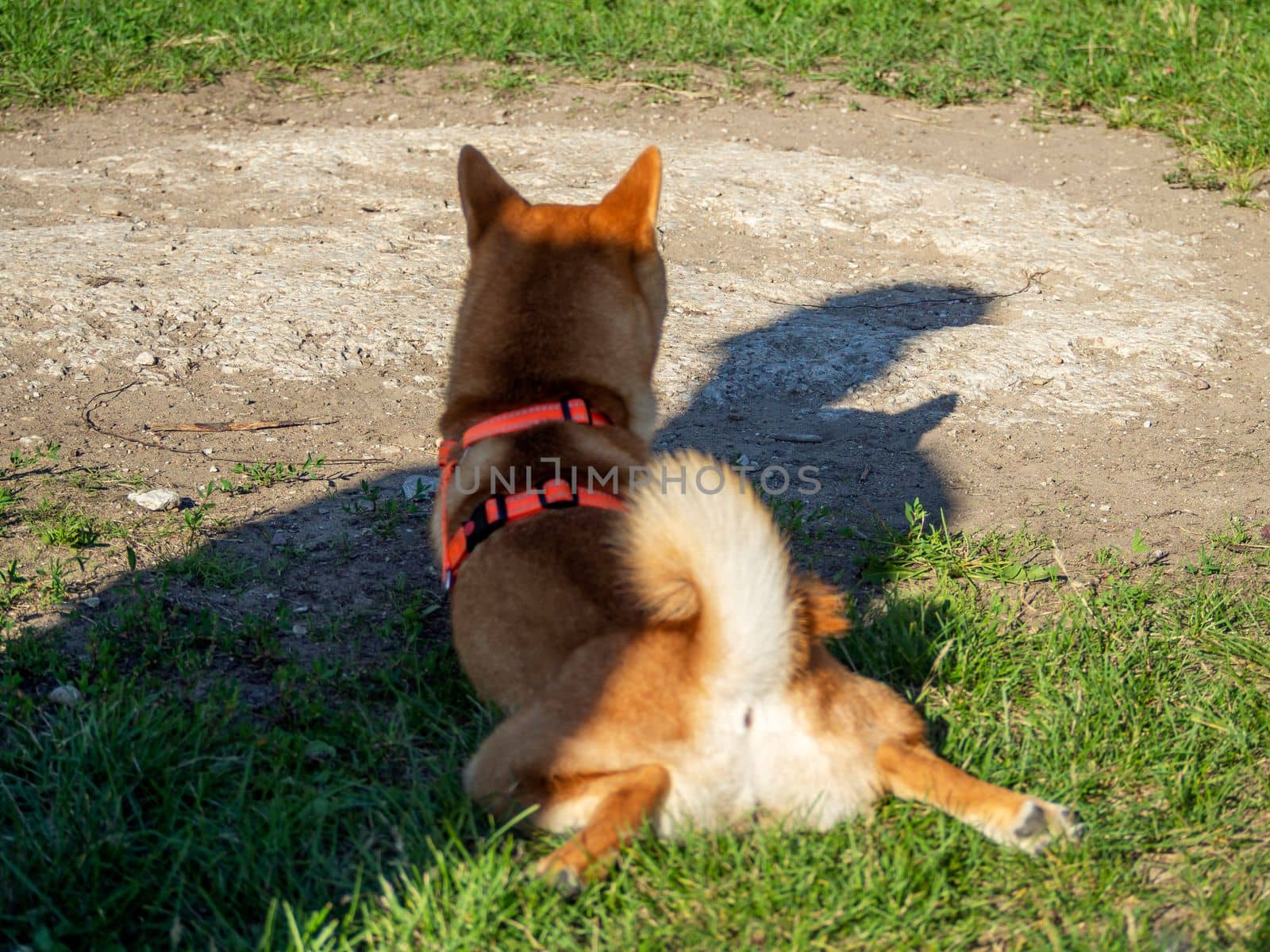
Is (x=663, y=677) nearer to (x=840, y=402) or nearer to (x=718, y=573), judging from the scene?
(x=718, y=573)

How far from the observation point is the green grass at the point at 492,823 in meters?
2.12

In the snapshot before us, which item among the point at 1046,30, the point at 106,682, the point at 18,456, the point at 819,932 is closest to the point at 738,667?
the point at 819,932

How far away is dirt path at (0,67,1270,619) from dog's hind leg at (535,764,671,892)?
5.46 ft

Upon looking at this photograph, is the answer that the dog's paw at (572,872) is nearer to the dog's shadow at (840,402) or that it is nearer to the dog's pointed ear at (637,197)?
the dog's pointed ear at (637,197)

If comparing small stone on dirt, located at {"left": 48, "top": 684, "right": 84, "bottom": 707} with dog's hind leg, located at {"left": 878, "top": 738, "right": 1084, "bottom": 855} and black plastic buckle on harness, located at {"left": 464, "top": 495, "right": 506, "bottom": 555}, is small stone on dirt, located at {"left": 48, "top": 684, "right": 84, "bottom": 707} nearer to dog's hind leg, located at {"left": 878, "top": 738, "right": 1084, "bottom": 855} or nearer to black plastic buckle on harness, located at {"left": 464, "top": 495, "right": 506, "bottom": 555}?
black plastic buckle on harness, located at {"left": 464, "top": 495, "right": 506, "bottom": 555}

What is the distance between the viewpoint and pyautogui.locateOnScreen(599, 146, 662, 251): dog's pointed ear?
3.10 m

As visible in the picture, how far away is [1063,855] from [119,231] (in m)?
4.75

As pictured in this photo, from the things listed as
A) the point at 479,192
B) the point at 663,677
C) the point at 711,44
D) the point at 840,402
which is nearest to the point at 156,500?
the point at 479,192

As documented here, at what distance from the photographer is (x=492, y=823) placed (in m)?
2.25

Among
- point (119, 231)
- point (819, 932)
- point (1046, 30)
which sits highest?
point (1046, 30)

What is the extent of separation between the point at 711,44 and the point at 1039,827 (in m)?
6.29

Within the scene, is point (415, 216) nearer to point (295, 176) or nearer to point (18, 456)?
point (295, 176)

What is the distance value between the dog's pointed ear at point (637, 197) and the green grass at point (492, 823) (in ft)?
3.90

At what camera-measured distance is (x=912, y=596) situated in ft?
10.6
